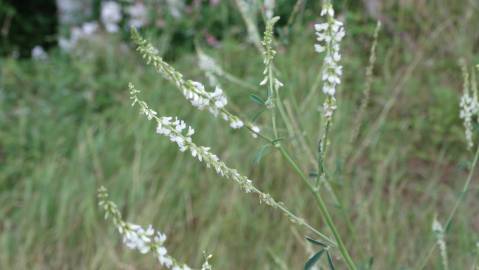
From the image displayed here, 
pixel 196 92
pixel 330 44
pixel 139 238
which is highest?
pixel 330 44

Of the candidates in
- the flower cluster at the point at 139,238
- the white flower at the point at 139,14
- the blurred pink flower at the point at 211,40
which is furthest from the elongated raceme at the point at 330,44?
the white flower at the point at 139,14

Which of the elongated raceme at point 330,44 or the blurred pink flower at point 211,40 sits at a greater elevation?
the elongated raceme at point 330,44

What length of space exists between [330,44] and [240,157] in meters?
2.34

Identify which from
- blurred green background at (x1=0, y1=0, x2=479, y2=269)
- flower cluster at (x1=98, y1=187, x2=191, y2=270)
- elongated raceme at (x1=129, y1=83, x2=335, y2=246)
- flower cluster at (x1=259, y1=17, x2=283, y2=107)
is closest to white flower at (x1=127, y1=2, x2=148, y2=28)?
blurred green background at (x1=0, y1=0, x2=479, y2=269)

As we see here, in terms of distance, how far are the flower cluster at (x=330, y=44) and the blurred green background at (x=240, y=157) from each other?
1.15m

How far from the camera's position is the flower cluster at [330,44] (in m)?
1.10

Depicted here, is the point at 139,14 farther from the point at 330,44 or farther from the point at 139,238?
the point at 139,238

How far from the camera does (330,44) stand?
1.12m

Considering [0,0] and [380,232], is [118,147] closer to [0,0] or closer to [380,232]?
[380,232]

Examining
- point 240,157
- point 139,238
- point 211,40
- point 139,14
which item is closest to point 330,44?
point 139,238

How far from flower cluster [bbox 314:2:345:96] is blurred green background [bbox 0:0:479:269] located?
1.15m

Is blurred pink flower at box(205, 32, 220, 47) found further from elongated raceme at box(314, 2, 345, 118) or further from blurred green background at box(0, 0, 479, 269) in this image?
elongated raceme at box(314, 2, 345, 118)

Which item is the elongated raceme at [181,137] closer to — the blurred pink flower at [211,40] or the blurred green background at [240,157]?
the blurred green background at [240,157]

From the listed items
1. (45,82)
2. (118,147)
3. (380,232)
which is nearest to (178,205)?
(118,147)
